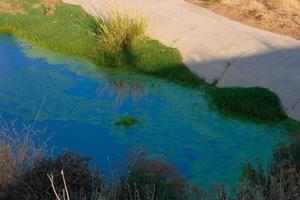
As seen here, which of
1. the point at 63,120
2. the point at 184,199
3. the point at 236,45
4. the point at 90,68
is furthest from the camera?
the point at 90,68

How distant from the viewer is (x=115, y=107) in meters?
10.6

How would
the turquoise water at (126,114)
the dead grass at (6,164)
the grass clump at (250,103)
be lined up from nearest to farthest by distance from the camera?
the dead grass at (6,164)
the turquoise water at (126,114)
the grass clump at (250,103)

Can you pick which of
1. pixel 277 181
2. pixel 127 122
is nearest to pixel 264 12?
pixel 127 122

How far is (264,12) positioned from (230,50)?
337 cm

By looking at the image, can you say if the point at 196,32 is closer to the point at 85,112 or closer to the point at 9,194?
the point at 85,112

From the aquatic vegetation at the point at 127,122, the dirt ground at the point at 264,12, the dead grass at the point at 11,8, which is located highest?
the dirt ground at the point at 264,12

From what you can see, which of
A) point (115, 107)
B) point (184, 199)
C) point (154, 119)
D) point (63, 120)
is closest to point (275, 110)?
point (154, 119)

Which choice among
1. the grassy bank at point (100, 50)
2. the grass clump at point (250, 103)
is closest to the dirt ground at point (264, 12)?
the grassy bank at point (100, 50)

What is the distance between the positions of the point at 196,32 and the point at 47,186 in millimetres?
7729

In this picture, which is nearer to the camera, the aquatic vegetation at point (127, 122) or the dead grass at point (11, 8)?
the aquatic vegetation at point (127, 122)

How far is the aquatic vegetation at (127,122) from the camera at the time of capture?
977 centimetres

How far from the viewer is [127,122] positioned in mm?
9836

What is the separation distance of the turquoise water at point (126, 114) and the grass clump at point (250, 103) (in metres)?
0.27

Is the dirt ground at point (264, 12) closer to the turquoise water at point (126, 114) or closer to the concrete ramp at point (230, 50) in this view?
the concrete ramp at point (230, 50)
